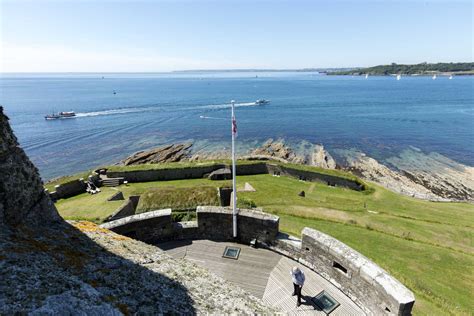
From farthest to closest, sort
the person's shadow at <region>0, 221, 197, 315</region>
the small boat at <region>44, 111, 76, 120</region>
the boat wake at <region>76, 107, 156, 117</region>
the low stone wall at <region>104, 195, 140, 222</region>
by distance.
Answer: the boat wake at <region>76, 107, 156, 117</region> < the small boat at <region>44, 111, 76, 120</region> < the low stone wall at <region>104, 195, 140, 222</region> < the person's shadow at <region>0, 221, 197, 315</region>

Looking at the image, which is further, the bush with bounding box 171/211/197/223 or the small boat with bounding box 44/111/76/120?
the small boat with bounding box 44/111/76/120

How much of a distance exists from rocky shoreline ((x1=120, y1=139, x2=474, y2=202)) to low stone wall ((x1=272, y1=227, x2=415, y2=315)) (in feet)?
84.8

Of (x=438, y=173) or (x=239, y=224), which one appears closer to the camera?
(x=239, y=224)

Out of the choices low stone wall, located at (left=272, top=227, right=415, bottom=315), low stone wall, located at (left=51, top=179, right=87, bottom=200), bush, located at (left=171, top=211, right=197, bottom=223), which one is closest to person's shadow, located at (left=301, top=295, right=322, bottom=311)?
low stone wall, located at (left=272, top=227, right=415, bottom=315)

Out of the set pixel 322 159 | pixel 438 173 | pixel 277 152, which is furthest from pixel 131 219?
pixel 438 173

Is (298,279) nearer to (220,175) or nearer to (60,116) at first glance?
(220,175)

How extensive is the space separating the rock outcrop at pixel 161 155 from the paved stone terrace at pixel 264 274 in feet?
112

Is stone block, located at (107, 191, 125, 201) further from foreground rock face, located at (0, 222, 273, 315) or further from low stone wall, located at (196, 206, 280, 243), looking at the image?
foreground rock face, located at (0, 222, 273, 315)

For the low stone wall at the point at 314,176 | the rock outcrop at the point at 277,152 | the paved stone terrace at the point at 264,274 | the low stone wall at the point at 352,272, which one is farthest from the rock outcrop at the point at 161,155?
the low stone wall at the point at 352,272

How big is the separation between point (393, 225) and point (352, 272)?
11.1 metres

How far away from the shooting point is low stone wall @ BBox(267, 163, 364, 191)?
3066 cm

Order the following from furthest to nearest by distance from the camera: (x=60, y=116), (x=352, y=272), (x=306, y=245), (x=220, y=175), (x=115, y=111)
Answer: (x=115, y=111)
(x=60, y=116)
(x=220, y=175)
(x=306, y=245)
(x=352, y=272)

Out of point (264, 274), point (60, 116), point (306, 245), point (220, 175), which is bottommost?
point (220, 175)

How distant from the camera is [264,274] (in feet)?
33.3
